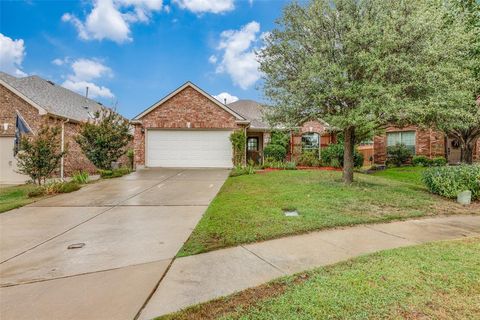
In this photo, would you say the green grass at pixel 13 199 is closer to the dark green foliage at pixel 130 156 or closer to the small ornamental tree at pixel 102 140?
the small ornamental tree at pixel 102 140

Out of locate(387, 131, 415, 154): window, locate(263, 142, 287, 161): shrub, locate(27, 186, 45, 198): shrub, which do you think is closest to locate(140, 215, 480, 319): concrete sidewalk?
locate(27, 186, 45, 198): shrub

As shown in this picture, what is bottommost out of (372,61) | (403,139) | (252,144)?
(252,144)

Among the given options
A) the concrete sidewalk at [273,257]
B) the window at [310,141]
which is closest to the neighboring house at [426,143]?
the window at [310,141]

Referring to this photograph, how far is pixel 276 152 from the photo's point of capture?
63.4ft

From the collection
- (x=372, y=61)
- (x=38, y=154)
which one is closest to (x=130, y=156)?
(x=38, y=154)

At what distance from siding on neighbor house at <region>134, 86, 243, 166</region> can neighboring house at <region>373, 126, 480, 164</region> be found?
40.2 ft

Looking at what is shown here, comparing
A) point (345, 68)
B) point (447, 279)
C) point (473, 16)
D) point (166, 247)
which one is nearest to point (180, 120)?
point (345, 68)

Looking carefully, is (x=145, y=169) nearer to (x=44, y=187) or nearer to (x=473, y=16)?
(x=44, y=187)

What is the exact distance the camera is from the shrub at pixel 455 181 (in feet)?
28.4

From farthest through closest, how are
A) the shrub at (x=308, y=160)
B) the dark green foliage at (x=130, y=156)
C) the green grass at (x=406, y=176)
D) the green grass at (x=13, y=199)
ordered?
the dark green foliage at (x=130, y=156) < the shrub at (x=308, y=160) < the green grass at (x=406, y=176) < the green grass at (x=13, y=199)

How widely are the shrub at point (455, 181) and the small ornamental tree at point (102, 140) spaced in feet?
45.7

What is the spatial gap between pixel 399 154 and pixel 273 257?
65.0 feet

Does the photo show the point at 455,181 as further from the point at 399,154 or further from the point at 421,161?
the point at 399,154

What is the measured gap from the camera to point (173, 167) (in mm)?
18172
